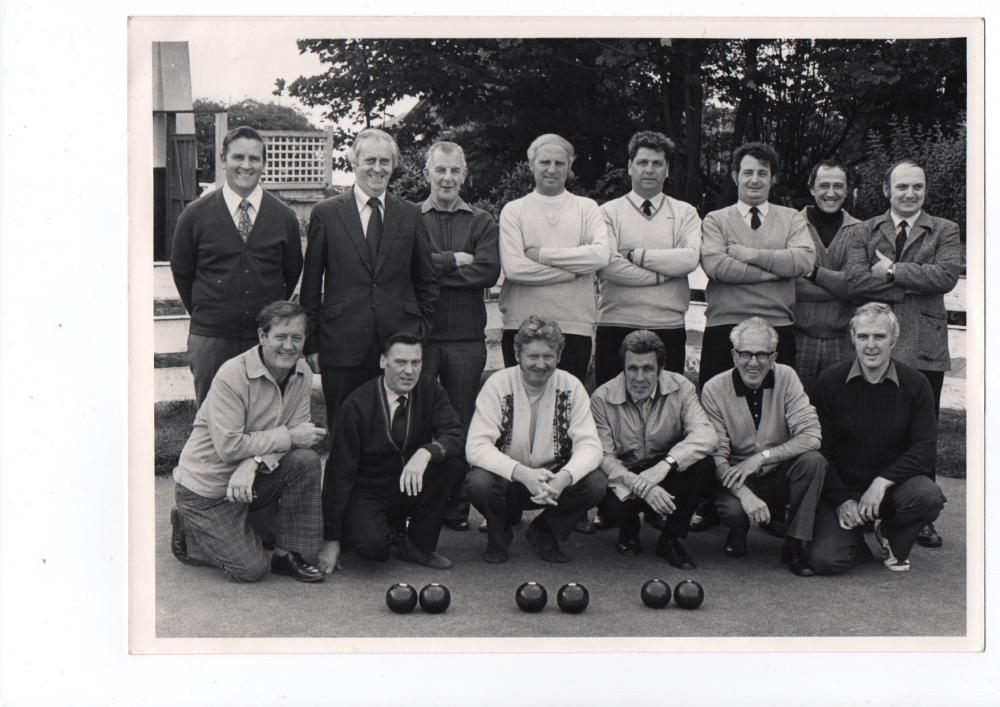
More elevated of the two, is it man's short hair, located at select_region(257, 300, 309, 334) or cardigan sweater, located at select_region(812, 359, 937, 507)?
man's short hair, located at select_region(257, 300, 309, 334)

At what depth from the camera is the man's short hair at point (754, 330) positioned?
5.50m

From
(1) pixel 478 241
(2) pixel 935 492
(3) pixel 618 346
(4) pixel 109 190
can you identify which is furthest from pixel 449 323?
(2) pixel 935 492

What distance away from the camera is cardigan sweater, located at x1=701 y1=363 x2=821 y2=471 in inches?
218

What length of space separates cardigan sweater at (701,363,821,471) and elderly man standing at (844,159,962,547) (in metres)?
0.63

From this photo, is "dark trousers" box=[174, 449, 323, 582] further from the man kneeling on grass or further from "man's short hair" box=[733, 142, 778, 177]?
"man's short hair" box=[733, 142, 778, 177]

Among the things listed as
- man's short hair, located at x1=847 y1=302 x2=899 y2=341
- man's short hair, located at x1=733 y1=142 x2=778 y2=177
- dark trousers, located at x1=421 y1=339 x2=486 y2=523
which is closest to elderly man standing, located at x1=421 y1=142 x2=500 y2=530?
dark trousers, located at x1=421 y1=339 x2=486 y2=523

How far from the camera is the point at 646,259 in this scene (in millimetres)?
5848

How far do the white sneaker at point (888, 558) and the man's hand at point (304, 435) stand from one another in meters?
2.66

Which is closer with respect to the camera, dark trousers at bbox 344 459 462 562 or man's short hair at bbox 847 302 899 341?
dark trousers at bbox 344 459 462 562

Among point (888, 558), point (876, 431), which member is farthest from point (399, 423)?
point (888, 558)

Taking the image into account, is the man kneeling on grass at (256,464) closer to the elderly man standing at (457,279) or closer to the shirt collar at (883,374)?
the elderly man standing at (457,279)

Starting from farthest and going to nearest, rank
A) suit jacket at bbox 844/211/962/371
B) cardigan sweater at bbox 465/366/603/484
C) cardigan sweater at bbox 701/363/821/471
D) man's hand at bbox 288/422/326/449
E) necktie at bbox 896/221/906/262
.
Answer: necktie at bbox 896/221/906/262 < suit jacket at bbox 844/211/962/371 < cardigan sweater at bbox 701/363/821/471 < cardigan sweater at bbox 465/366/603/484 < man's hand at bbox 288/422/326/449

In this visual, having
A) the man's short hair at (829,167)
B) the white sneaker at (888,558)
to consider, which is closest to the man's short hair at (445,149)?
the man's short hair at (829,167)

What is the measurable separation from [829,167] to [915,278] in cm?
69
